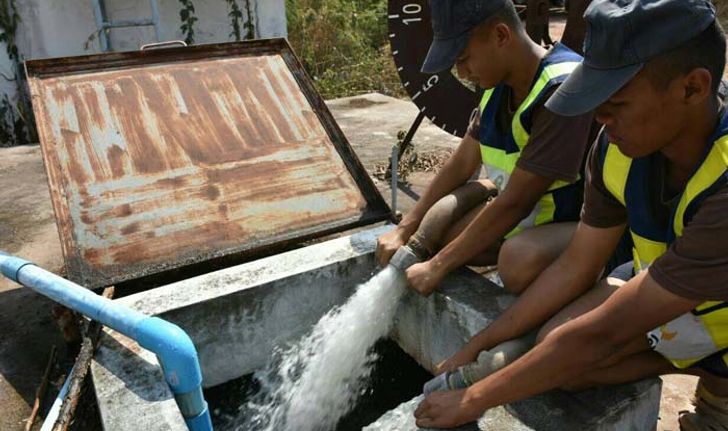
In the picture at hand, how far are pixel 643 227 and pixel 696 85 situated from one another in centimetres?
51

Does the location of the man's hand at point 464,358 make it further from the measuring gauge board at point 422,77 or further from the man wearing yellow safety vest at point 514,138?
the measuring gauge board at point 422,77

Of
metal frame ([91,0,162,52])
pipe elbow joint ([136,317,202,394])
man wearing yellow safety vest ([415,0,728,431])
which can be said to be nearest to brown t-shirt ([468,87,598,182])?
man wearing yellow safety vest ([415,0,728,431])

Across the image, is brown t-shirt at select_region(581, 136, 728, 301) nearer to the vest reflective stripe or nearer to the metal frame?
the vest reflective stripe

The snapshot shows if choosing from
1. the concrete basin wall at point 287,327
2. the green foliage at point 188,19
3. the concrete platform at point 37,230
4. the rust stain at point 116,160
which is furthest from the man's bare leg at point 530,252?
the green foliage at point 188,19

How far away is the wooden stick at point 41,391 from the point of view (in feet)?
7.79

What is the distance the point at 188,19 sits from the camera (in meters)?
7.11

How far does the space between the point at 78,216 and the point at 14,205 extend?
267 cm

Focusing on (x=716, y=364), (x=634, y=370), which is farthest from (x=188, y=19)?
(x=716, y=364)

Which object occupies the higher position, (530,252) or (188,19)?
(530,252)

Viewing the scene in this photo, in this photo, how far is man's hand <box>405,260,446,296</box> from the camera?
2373 mm

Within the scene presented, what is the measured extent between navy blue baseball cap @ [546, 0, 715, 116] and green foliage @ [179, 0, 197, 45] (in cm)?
652

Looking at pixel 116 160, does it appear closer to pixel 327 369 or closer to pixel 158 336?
pixel 158 336

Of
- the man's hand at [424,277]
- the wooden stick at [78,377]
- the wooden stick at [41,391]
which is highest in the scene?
the man's hand at [424,277]

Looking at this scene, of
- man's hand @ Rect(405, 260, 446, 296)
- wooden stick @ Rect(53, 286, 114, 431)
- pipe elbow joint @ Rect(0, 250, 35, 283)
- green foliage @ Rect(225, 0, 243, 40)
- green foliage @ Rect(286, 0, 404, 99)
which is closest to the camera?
wooden stick @ Rect(53, 286, 114, 431)
